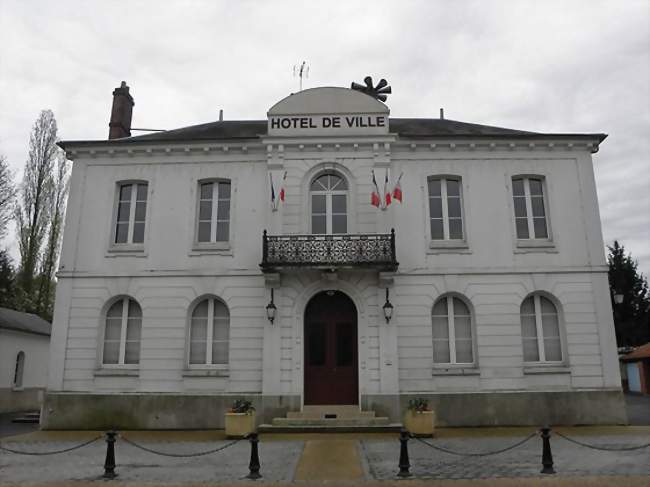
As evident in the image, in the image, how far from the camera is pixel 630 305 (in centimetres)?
3481

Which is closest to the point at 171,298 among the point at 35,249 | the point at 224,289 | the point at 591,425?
the point at 224,289

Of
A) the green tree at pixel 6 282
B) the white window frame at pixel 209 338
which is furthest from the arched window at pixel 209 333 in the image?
the green tree at pixel 6 282

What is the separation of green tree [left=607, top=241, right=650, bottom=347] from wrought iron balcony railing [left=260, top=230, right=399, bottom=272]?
25966 millimetres

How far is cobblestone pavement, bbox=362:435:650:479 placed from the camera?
27.9 ft

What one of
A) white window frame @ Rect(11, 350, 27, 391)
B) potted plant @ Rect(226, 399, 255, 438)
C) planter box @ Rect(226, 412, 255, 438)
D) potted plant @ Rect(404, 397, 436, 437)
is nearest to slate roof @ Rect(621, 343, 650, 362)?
potted plant @ Rect(404, 397, 436, 437)

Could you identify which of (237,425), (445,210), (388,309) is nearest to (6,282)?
(237,425)

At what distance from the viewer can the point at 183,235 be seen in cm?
1548

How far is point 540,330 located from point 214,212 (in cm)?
1018

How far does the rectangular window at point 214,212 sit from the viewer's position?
15.7m

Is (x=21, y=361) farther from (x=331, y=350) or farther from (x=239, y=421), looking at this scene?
(x=331, y=350)

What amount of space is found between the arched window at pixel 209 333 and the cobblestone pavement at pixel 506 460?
5262 millimetres

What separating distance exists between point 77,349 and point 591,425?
14434 millimetres

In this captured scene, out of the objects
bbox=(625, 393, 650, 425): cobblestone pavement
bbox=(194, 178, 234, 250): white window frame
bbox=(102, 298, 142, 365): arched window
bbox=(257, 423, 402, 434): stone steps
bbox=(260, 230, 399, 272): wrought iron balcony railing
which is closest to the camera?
bbox=(257, 423, 402, 434): stone steps

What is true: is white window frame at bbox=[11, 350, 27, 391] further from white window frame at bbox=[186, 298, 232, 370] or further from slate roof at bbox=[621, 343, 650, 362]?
slate roof at bbox=[621, 343, 650, 362]
